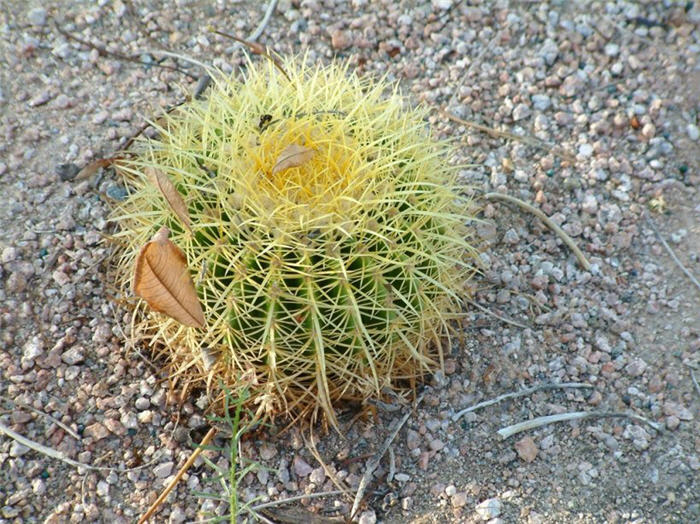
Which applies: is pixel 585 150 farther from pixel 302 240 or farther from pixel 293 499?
pixel 293 499

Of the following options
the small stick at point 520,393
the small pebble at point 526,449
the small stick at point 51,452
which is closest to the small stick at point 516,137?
the small stick at point 520,393

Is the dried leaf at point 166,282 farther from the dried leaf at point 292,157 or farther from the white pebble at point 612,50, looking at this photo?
the white pebble at point 612,50

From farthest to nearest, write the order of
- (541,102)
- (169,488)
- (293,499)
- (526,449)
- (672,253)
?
(541,102) → (672,253) → (526,449) → (293,499) → (169,488)

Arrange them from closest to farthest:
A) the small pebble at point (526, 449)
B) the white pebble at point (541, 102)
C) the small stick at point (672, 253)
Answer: the small pebble at point (526, 449), the small stick at point (672, 253), the white pebble at point (541, 102)

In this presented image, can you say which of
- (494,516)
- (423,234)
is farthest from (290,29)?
(494,516)

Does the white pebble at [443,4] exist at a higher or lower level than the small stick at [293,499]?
higher

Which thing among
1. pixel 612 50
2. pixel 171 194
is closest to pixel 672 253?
pixel 612 50

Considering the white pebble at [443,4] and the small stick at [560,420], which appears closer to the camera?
the small stick at [560,420]
